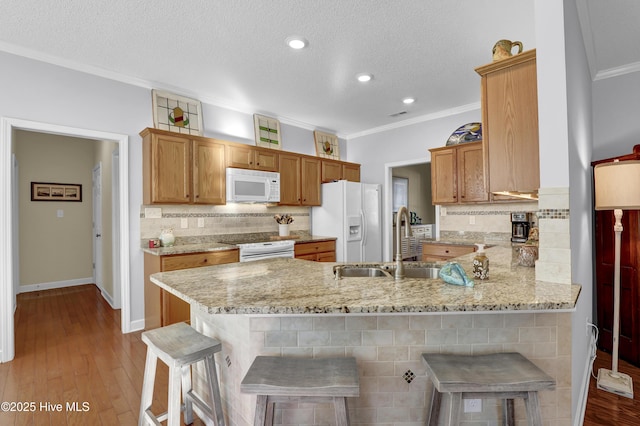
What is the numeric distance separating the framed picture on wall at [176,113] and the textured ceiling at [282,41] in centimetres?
11

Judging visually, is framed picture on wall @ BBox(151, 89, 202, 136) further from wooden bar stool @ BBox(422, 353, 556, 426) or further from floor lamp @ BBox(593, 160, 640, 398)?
floor lamp @ BBox(593, 160, 640, 398)

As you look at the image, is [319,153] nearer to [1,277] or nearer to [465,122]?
[465,122]

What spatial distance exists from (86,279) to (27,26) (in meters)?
4.32

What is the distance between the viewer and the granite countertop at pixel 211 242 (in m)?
3.20

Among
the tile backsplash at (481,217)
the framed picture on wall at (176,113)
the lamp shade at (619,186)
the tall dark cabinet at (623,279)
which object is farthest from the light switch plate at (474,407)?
the framed picture on wall at (176,113)

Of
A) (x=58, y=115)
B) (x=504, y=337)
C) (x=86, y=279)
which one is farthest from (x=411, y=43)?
(x=86, y=279)

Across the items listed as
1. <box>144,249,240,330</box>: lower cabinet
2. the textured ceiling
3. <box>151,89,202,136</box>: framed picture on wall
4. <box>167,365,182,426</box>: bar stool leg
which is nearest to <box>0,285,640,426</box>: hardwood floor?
<box>144,249,240,330</box>: lower cabinet

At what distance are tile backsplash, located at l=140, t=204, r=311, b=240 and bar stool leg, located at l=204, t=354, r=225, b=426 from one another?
2.43 metres

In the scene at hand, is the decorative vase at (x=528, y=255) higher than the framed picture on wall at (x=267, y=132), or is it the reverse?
the framed picture on wall at (x=267, y=132)

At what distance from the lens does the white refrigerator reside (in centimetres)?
477

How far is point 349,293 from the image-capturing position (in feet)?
4.43

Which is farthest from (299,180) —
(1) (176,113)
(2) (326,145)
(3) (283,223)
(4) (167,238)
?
(4) (167,238)

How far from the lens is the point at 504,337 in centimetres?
138

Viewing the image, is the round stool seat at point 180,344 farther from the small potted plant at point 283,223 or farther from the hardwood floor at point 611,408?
the small potted plant at point 283,223
